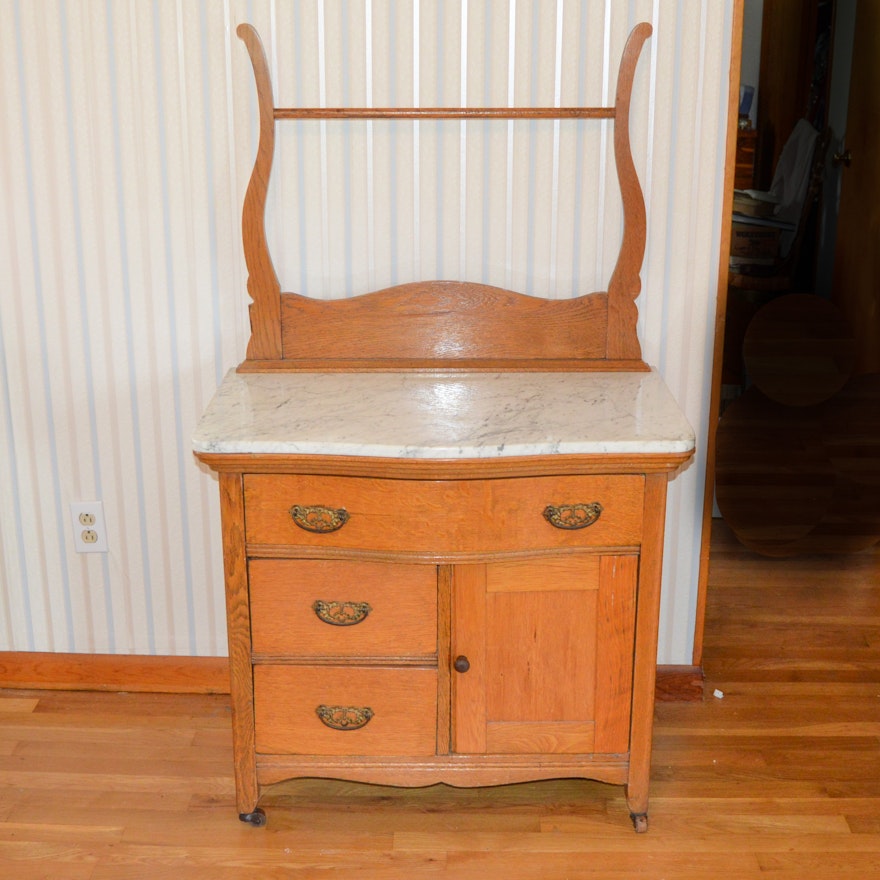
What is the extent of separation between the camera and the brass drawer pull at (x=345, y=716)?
1907mm

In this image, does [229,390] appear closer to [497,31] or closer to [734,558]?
[497,31]

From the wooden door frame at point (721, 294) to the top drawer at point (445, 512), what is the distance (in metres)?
0.54

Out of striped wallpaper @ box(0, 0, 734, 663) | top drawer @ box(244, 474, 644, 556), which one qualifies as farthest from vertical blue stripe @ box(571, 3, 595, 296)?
top drawer @ box(244, 474, 644, 556)

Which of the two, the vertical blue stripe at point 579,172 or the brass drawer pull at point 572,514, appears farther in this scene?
the vertical blue stripe at point 579,172

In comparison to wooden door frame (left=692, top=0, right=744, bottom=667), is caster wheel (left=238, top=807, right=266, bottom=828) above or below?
below

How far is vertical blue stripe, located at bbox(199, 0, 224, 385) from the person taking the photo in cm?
205

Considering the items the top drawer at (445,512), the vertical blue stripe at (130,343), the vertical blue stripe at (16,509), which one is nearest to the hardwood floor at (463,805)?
the vertical blue stripe at (16,509)

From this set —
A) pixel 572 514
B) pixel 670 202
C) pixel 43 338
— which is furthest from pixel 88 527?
pixel 670 202

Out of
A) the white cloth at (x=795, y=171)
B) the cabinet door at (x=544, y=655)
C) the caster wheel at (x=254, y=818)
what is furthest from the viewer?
the white cloth at (x=795, y=171)

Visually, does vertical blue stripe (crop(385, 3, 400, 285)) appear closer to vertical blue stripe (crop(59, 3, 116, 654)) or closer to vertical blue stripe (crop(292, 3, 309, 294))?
vertical blue stripe (crop(292, 3, 309, 294))

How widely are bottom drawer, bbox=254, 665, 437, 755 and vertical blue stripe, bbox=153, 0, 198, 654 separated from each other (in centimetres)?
52

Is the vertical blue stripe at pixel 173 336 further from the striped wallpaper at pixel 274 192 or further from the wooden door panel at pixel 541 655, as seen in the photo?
the wooden door panel at pixel 541 655

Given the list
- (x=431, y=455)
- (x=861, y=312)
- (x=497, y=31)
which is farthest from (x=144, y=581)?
(x=861, y=312)

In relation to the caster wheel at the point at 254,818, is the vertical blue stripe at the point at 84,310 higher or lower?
higher
